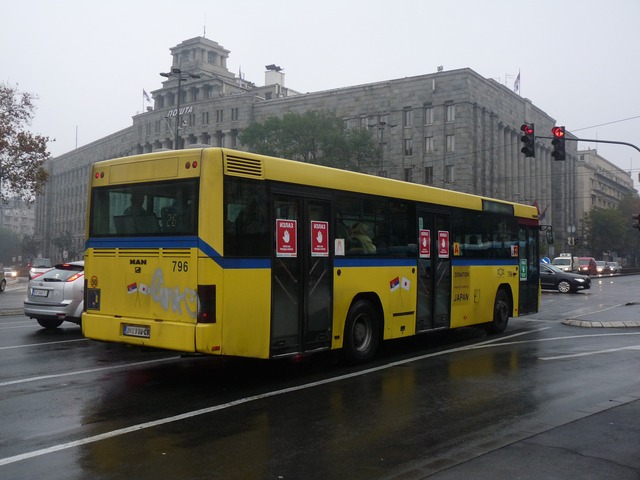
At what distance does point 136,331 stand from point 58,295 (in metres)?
6.78

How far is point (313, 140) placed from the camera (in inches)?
2761

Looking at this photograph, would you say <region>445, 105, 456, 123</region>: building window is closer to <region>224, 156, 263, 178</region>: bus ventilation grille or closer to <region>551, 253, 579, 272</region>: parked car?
<region>551, 253, 579, 272</region>: parked car

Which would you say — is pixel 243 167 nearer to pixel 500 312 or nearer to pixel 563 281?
pixel 500 312

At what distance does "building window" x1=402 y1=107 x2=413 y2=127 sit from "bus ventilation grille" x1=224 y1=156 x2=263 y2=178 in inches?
2804

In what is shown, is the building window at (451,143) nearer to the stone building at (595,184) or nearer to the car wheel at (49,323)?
the stone building at (595,184)

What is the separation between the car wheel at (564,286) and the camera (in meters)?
34.5

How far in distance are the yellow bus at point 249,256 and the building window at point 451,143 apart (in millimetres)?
64820

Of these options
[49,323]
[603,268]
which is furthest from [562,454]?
[603,268]

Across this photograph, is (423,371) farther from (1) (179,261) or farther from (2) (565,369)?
(1) (179,261)

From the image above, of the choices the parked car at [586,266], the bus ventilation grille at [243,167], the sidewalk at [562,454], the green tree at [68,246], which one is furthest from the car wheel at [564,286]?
the green tree at [68,246]

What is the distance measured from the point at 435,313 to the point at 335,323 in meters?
3.17

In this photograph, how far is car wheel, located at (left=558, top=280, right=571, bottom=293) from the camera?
3447cm

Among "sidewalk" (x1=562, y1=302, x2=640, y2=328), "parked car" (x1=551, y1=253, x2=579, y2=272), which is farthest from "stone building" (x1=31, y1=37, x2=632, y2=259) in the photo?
"sidewalk" (x1=562, y1=302, x2=640, y2=328)

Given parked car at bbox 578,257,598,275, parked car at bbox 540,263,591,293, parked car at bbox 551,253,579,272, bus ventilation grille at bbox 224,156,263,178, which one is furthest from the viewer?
parked car at bbox 578,257,598,275
